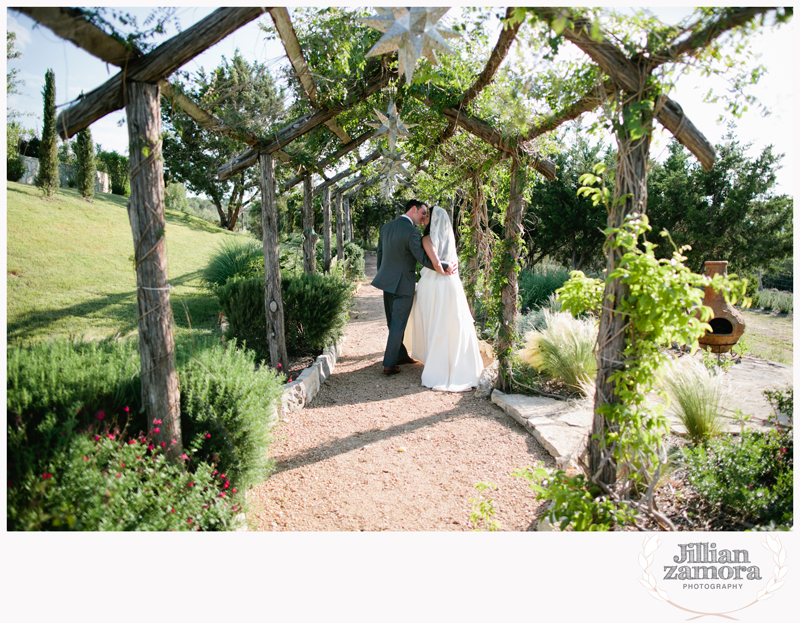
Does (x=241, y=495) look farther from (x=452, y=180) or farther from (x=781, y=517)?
(x=452, y=180)

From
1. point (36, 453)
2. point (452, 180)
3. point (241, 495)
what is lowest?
point (241, 495)

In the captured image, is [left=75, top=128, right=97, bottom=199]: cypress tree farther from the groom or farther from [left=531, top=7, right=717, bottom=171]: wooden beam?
[left=531, top=7, right=717, bottom=171]: wooden beam

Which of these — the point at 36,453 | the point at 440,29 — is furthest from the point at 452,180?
the point at 36,453

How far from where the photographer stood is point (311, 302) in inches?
207

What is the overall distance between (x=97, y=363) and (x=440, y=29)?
9.01 ft

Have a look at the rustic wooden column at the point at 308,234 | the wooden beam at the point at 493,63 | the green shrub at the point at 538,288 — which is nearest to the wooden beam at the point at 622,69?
the wooden beam at the point at 493,63

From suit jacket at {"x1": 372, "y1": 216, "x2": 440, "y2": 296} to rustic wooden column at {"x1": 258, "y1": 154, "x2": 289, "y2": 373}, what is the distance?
44.7 inches

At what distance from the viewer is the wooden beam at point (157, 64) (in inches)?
81.4

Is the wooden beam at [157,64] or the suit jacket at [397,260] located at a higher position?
the wooden beam at [157,64]

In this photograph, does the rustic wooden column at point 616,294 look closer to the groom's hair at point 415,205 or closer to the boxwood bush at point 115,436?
the boxwood bush at point 115,436

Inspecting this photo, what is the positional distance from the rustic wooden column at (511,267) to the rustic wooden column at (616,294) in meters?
2.09

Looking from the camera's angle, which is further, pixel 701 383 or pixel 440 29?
pixel 701 383

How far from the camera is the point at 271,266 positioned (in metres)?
4.48
